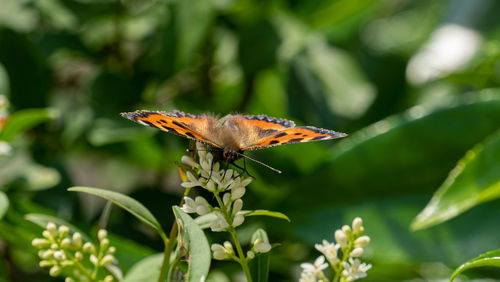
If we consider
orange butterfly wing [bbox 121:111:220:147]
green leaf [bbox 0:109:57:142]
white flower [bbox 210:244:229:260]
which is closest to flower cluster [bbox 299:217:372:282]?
white flower [bbox 210:244:229:260]

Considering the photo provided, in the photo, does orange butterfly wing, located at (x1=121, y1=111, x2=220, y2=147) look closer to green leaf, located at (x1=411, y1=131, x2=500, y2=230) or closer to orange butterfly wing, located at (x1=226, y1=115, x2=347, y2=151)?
orange butterfly wing, located at (x1=226, y1=115, x2=347, y2=151)

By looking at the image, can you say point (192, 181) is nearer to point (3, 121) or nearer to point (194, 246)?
point (194, 246)

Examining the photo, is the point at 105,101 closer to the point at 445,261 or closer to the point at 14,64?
the point at 14,64

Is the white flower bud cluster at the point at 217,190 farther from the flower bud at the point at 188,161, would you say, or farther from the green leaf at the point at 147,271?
the green leaf at the point at 147,271

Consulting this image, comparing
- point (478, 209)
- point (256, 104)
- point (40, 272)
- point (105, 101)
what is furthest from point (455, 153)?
point (40, 272)

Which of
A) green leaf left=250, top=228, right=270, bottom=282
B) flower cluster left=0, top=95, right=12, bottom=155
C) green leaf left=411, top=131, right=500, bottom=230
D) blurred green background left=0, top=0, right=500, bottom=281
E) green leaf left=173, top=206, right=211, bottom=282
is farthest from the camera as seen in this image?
blurred green background left=0, top=0, right=500, bottom=281

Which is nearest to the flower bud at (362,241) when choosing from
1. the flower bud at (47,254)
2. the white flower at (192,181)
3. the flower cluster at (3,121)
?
the white flower at (192,181)
